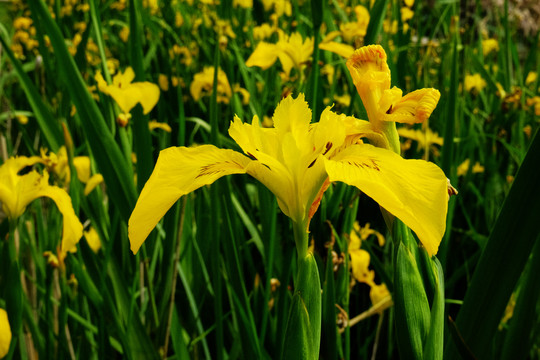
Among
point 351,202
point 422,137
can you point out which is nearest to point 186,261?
point 351,202

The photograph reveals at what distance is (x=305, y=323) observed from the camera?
498mm

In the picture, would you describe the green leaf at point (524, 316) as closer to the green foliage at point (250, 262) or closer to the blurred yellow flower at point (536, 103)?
the green foliage at point (250, 262)

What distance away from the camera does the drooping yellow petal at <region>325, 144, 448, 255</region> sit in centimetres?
39

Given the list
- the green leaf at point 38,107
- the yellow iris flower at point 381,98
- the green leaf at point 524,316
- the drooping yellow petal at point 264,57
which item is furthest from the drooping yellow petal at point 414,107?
the drooping yellow petal at point 264,57

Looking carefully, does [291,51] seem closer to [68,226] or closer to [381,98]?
[68,226]

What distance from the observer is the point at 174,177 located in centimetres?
51

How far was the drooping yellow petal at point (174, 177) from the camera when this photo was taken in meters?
0.47

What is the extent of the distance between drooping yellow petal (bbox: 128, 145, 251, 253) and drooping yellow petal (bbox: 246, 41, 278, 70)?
87 centimetres

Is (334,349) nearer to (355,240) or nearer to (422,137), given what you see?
(355,240)

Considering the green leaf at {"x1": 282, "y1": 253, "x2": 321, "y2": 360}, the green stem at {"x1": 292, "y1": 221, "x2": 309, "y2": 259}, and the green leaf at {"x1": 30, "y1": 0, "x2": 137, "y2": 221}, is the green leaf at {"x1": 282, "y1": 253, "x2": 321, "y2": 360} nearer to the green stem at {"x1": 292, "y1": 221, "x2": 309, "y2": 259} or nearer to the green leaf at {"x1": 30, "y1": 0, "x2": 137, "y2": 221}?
the green stem at {"x1": 292, "y1": 221, "x2": 309, "y2": 259}

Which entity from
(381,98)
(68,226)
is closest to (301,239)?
(381,98)

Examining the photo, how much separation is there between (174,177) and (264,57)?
1.00 meters

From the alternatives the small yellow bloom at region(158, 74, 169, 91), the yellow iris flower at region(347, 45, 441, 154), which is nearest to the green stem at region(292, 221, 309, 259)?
the yellow iris flower at region(347, 45, 441, 154)

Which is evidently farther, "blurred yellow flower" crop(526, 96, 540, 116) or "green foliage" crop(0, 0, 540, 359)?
"blurred yellow flower" crop(526, 96, 540, 116)
